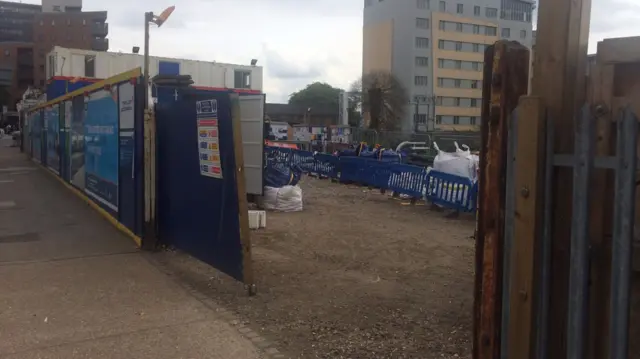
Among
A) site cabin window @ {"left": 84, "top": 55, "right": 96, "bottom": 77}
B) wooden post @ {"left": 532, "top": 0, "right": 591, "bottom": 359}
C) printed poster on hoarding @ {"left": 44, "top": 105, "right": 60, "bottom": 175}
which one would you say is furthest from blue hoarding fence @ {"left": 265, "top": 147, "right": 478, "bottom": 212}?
wooden post @ {"left": 532, "top": 0, "right": 591, "bottom": 359}

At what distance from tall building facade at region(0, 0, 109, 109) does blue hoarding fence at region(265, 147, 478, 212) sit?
8140 cm

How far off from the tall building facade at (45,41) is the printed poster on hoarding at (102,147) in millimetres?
89362

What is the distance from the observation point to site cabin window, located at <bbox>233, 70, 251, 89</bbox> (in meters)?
28.4

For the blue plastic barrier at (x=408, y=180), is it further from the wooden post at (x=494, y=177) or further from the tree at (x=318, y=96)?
the tree at (x=318, y=96)

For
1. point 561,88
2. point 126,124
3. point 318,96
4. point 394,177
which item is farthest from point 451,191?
point 318,96

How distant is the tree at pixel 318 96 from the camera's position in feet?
431

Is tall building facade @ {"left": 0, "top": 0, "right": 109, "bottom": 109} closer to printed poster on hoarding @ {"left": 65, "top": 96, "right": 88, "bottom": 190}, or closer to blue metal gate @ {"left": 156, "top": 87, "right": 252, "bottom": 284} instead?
printed poster on hoarding @ {"left": 65, "top": 96, "right": 88, "bottom": 190}

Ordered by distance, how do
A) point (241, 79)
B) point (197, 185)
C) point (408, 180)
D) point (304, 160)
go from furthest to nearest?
point (241, 79) → point (304, 160) → point (408, 180) → point (197, 185)

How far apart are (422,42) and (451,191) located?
79489 mm

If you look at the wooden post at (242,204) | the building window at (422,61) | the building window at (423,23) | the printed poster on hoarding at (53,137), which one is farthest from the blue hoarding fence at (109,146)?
the building window at (423,23)

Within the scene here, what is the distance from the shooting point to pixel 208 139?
23.5 ft

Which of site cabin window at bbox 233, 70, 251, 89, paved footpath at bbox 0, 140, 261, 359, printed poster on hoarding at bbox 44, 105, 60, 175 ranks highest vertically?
site cabin window at bbox 233, 70, 251, 89

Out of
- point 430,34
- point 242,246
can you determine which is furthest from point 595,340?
point 430,34

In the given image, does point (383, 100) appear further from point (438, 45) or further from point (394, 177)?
point (394, 177)
